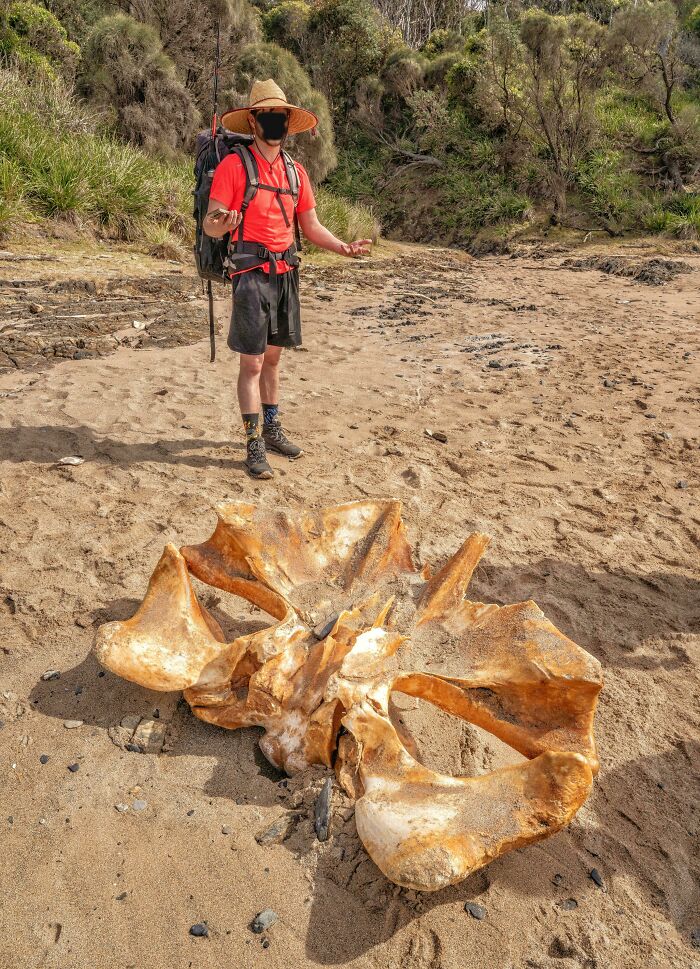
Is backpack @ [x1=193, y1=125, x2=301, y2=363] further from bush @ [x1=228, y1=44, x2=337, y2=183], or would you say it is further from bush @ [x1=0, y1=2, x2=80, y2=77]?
bush @ [x1=228, y1=44, x2=337, y2=183]

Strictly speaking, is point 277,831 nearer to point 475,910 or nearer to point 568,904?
point 475,910

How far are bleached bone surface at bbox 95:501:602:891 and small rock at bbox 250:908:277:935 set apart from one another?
392mm

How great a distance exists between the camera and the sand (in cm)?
174

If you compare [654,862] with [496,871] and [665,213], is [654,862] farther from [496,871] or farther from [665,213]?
[665,213]

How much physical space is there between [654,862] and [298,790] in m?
1.08

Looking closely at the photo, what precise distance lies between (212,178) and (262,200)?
1.03 feet

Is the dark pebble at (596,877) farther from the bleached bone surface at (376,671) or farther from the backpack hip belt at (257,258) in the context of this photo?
the backpack hip belt at (257,258)

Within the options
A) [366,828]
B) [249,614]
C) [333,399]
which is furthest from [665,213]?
[366,828]

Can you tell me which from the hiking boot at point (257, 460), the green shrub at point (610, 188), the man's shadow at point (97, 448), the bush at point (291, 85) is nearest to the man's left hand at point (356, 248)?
the hiking boot at point (257, 460)

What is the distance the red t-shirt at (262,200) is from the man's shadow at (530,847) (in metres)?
2.35

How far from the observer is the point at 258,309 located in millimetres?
4117

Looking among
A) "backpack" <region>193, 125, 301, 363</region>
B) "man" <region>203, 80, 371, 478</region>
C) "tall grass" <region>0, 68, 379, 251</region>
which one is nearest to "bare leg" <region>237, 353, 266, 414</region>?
"man" <region>203, 80, 371, 478</region>

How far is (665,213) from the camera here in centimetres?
1543

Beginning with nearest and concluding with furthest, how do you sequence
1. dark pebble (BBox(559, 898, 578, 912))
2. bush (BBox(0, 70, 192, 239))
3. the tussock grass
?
dark pebble (BBox(559, 898, 578, 912)) → bush (BBox(0, 70, 192, 239)) → the tussock grass
